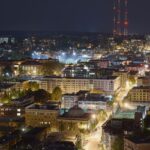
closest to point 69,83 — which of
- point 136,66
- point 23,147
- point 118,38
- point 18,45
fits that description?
point 136,66

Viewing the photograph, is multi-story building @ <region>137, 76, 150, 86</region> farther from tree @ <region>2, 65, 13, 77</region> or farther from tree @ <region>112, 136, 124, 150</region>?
tree @ <region>112, 136, 124, 150</region>

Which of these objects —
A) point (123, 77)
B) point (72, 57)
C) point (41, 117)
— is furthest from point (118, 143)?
point (72, 57)

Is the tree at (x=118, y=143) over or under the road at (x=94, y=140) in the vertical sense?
over

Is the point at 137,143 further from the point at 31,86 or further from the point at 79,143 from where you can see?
the point at 31,86

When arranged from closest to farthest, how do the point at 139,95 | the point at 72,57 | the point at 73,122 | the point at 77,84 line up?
1. the point at 73,122
2. the point at 139,95
3. the point at 77,84
4. the point at 72,57

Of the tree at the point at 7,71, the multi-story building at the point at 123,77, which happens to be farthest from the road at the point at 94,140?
the tree at the point at 7,71

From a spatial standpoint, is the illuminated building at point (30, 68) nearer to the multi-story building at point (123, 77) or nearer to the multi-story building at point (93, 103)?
the multi-story building at point (123, 77)

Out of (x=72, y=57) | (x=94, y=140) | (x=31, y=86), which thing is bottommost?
(x=94, y=140)

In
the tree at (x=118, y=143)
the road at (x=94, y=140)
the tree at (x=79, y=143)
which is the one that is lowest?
the road at (x=94, y=140)

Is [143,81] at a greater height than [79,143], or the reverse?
[143,81]

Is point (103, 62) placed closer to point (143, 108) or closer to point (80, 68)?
point (80, 68)

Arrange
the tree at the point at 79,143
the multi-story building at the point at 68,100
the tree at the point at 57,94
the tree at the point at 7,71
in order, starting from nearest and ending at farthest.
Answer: the tree at the point at 79,143, the multi-story building at the point at 68,100, the tree at the point at 57,94, the tree at the point at 7,71
